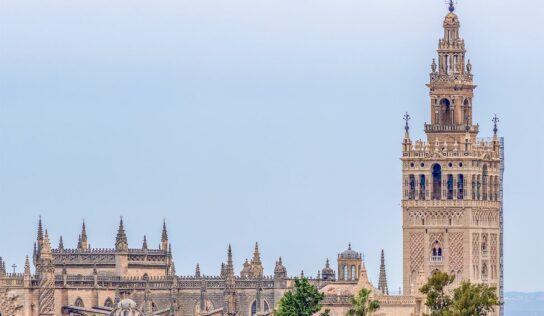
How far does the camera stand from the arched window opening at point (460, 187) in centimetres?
16275

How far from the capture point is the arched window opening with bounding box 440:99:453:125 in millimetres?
164875

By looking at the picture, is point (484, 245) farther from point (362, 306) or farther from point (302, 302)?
point (362, 306)

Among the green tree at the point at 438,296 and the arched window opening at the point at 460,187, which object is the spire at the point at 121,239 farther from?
the green tree at the point at 438,296

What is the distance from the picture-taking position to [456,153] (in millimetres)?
→ 163125

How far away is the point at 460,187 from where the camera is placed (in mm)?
163000

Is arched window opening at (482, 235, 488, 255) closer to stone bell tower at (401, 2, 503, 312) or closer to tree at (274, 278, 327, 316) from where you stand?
stone bell tower at (401, 2, 503, 312)

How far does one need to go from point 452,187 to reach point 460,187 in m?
0.51

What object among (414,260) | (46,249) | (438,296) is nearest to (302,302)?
(438,296)

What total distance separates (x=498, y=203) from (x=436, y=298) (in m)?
34.3

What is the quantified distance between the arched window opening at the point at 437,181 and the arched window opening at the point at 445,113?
3117 millimetres

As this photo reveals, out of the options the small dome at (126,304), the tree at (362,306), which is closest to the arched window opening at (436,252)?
the small dome at (126,304)

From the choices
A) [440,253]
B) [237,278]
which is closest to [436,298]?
[440,253]

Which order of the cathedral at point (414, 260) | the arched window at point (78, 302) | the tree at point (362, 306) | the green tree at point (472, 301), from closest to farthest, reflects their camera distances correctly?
the green tree at point (472, 301) < the tree at point (362, 306) < the cathedral at point (414, 260) < the arched window at point (78, 302)

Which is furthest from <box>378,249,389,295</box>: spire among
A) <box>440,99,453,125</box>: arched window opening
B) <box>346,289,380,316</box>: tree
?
<box>346,289,380,316</box>: tree
